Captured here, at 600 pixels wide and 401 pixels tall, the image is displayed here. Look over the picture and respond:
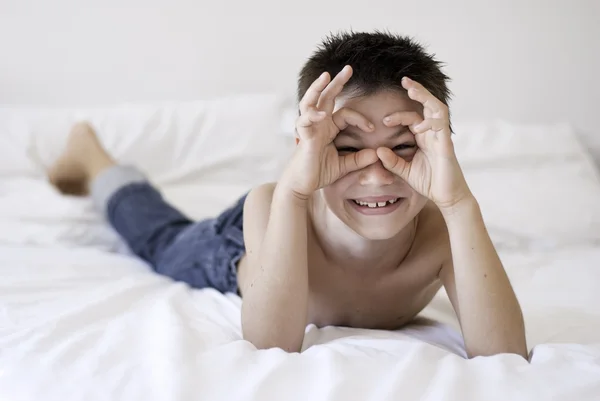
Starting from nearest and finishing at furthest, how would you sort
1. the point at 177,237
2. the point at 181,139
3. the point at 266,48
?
the point at 177,237 < the point at 181,139 < the point at 266,48

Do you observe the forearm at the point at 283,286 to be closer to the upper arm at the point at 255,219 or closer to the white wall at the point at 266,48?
the upper arm at the point at 255,219

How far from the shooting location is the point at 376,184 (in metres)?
0.90

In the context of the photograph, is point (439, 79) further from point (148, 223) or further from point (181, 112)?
point (181, 112)

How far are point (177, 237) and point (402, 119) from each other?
30.5 inches

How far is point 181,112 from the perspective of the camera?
201 centimetres

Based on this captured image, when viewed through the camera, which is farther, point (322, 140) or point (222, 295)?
point (222, 295)

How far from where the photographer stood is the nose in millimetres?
894

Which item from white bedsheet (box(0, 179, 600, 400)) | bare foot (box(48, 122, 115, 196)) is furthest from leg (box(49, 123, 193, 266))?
white bedsheet (box(0, 179, 600, 400))

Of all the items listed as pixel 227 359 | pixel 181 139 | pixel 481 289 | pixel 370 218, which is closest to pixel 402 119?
pixel 370 218

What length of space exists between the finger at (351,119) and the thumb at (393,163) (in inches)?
1.4

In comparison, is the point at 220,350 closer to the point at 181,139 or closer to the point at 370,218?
the point at 370,218

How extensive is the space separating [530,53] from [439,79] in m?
1.36

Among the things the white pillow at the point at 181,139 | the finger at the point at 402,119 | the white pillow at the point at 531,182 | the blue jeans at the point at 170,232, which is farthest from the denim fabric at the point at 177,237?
the white pillow at the point at 531,182

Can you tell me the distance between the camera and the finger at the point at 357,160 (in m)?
0.88
